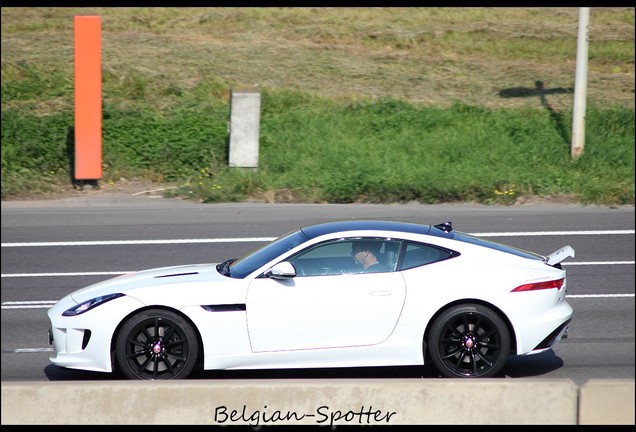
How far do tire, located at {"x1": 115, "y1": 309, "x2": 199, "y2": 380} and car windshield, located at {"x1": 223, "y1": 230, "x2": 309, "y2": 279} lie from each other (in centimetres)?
71

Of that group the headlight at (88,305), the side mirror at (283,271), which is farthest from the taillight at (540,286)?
the headlight at (88,305)

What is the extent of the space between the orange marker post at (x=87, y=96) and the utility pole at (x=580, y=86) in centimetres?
1028

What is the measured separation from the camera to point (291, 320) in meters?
7.21

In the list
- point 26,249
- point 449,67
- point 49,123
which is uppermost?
point 449,67

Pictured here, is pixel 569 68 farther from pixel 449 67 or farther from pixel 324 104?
pixel 324 104

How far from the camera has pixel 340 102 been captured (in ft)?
72.7

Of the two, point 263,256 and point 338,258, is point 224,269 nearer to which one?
point 263,256

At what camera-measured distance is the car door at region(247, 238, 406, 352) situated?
7.21m

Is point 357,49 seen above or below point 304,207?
above

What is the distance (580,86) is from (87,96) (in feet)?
34.8

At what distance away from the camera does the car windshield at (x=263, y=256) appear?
7.63m

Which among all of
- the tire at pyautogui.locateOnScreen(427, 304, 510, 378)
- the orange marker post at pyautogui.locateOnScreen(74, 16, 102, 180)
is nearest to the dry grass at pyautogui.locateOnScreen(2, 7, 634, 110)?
the orange marker post at pyautogui.locateOnScreen(74, 16, 102, 180)

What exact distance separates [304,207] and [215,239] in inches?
101

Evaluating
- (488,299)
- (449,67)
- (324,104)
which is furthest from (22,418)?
(449,67)
